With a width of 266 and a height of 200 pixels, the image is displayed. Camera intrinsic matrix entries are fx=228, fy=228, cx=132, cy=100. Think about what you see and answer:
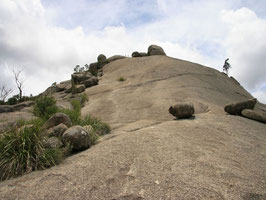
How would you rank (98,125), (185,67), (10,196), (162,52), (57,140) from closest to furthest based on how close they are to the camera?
(10,196)
(57,140)
(98,125)
(185,67)
(162,52)

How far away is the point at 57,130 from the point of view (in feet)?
19.7

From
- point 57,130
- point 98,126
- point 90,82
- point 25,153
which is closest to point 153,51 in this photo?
point 90,82

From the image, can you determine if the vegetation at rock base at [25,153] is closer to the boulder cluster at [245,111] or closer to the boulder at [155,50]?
the boulder cluster at [245,111]

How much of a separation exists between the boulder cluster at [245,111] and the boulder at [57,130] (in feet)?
20.9

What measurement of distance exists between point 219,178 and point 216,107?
6503 mm

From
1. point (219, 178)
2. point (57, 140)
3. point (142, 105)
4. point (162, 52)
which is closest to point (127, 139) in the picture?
point (57, 140)

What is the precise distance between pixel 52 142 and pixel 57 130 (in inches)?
29.1

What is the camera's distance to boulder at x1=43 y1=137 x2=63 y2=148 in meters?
5.17

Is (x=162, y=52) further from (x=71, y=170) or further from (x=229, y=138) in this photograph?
(x=71, y=170)

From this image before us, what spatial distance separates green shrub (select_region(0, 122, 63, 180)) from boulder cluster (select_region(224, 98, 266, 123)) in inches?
268

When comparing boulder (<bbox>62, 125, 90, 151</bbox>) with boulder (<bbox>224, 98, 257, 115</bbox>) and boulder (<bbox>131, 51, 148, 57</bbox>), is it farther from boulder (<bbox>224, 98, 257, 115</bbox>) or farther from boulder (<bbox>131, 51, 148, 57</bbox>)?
boulder (<bbox>131, 51, 148, 57</bbox>)

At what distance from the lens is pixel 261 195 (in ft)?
11.0

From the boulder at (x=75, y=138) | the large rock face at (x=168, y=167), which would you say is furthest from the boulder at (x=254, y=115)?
the boulder at (x=75, y=138)

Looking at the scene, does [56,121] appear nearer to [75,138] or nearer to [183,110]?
[75,138]
